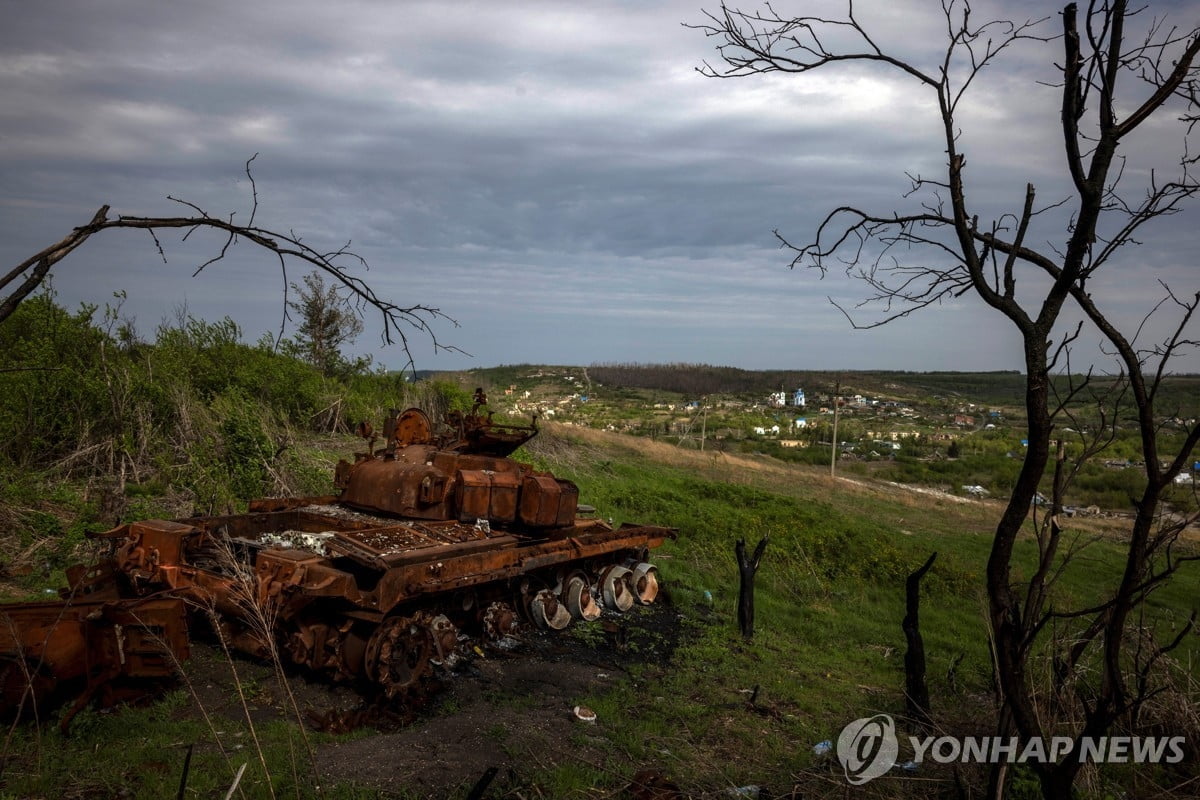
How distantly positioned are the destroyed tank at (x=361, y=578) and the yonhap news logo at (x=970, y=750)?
375 centimetres

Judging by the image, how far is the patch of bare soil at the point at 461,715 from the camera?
215 inches

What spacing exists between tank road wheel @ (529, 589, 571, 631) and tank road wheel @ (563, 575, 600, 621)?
451mm

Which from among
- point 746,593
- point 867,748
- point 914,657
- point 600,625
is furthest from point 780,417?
point 867,748

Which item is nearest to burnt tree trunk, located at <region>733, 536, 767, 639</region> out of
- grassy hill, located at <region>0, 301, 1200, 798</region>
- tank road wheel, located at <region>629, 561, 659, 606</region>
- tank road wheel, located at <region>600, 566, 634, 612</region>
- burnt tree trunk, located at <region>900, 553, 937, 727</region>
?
grassy hill, located at <region>0, 301, 1200, 798</region>

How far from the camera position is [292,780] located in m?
5.04

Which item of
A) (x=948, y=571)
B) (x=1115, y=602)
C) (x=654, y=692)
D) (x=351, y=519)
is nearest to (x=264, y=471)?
(x=351, y=519)

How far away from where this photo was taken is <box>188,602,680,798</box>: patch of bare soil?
546 cm

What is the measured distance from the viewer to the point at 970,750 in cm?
450

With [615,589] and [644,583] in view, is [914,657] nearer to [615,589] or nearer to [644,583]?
[615,589]

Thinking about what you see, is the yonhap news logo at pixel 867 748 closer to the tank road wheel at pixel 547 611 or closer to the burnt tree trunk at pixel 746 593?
the tank road wheel at pixel 547 611

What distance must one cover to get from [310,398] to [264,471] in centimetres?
593

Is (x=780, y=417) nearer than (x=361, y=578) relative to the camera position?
No

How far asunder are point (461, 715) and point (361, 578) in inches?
61.1

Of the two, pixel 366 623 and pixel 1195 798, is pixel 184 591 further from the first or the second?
pixel 1195 798
